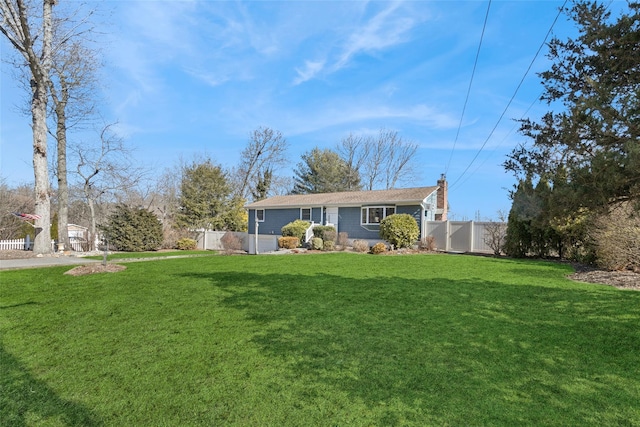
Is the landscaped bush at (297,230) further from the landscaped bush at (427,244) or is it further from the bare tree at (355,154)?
the bare tree at (355,154)

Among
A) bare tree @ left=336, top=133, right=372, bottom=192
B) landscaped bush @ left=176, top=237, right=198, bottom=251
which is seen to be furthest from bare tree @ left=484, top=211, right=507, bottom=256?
bare tree @ left=336, top=133, right=372, bottom=192

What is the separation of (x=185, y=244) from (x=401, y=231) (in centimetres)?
1384

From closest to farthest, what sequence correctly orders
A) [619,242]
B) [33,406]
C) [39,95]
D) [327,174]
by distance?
1. [33,406]
2. [619,242]
3. [39,95]
4. [327,174]

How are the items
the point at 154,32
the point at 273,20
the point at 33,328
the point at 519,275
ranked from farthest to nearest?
the point at 273,20, the point at 154,32, the point at 519,275, the point at 33,328

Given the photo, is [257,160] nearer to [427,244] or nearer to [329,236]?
[329,236]

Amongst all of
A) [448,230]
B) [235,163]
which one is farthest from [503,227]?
[235,163]

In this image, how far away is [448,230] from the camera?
18312 mm

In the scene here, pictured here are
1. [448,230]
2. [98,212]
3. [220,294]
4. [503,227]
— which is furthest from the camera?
[98,212]

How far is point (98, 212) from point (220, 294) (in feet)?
92.0

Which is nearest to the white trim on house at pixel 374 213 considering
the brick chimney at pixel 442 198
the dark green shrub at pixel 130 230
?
the brick chimney at pixel 442 198

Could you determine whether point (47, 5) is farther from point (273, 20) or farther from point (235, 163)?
point (235, 163)

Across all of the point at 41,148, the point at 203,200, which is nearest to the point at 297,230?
the point at 203,200

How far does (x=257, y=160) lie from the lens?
34344mm

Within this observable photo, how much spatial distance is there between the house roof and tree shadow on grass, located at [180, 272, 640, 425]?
44.2 ft
